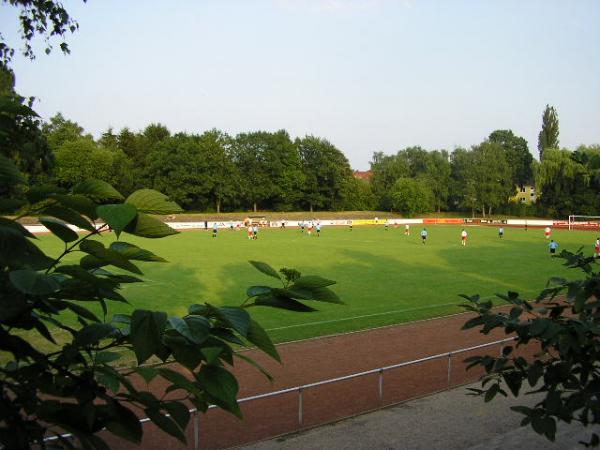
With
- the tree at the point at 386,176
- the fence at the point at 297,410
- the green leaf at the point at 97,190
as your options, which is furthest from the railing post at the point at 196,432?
the tree at the point at 386,176

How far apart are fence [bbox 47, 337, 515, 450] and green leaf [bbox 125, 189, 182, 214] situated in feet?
26.1

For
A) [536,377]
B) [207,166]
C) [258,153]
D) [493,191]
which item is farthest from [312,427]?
[493,191]

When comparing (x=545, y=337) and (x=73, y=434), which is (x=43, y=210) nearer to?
(x=73, y=434)

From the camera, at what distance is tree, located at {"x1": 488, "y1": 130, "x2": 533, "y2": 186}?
11544 cm

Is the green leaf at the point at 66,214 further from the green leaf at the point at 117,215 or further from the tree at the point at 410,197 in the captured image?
the tree at the point at 410,197

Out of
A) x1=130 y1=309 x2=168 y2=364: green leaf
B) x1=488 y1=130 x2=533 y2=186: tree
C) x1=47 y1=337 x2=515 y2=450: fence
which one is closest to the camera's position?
x1=130 y1=309 x2=168 y2=364: green leaf

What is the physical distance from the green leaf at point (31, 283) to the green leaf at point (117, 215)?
0.20 meters

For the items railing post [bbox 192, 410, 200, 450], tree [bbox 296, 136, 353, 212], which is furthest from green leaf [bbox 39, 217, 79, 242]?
tree [bbox 296, 136, 353, 212]

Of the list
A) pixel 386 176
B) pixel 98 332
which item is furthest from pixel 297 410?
pixel 386 176

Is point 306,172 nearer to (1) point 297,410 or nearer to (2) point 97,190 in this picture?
(1) point 297,410

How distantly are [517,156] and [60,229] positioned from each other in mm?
126265

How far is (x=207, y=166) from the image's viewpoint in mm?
89438

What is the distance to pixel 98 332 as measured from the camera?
5.32ft

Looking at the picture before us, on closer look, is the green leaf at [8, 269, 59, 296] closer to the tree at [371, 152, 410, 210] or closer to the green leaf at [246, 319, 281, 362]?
the green leaf at [246, 319, 281, 362]
